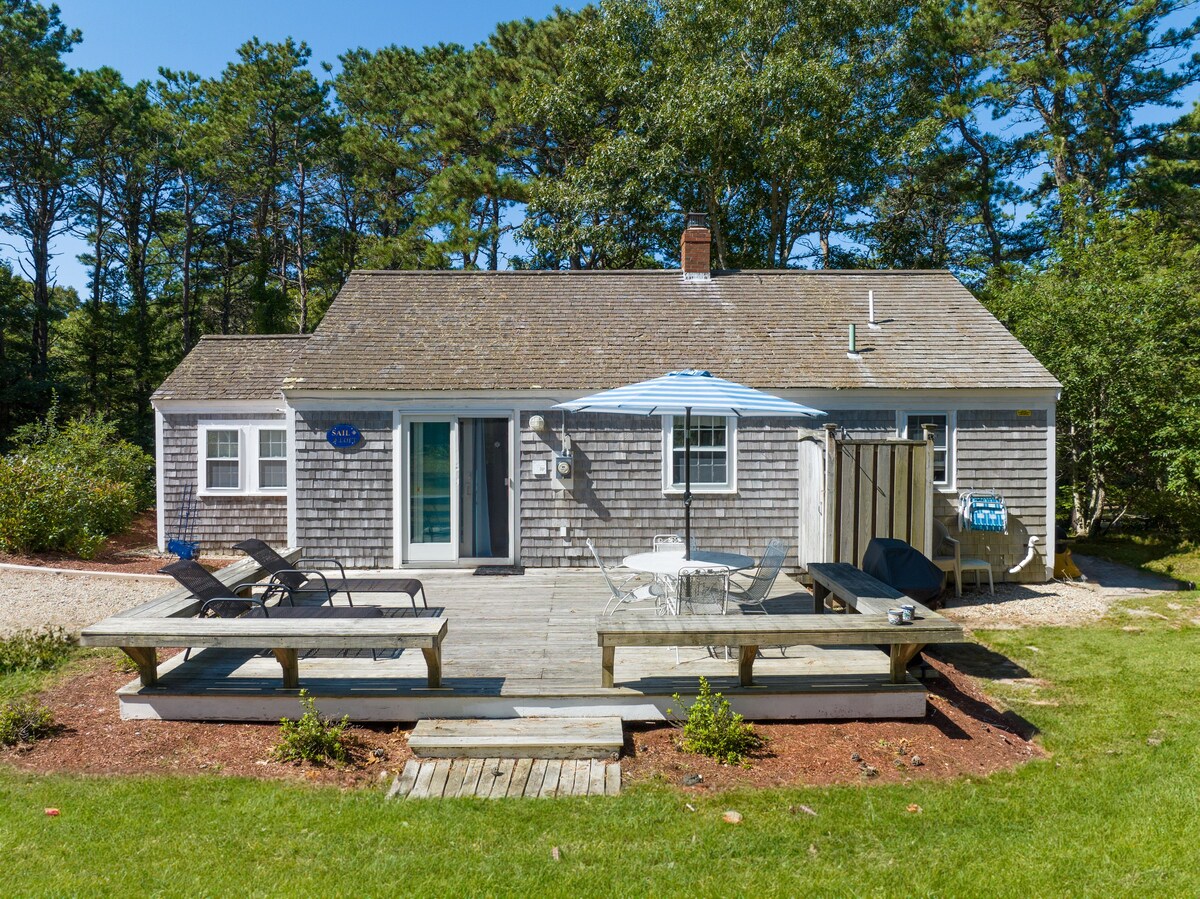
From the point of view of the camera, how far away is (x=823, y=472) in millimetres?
8742

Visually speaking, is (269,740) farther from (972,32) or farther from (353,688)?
→ (972,32)

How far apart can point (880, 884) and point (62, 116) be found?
30.9 m

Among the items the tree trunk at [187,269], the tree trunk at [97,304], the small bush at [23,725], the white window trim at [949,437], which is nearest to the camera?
the small bush at [23,725]

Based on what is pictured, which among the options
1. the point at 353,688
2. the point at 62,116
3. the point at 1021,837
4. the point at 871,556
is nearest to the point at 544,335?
the point at 871,556

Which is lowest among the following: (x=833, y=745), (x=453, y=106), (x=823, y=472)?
(x=833, y=745)

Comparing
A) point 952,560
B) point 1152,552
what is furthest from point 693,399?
point 1152,552

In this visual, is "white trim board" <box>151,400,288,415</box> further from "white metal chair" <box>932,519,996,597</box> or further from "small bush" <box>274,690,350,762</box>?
"white metal chair" <box>932,519,996,597</box>

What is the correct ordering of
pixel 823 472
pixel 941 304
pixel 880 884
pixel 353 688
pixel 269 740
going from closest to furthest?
pixel 880 884 < pixel 269 740 < pixel 353 688 < pixel 823 472 < pixel 941 304

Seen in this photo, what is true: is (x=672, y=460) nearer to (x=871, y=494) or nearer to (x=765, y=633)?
(x=871, y=494)

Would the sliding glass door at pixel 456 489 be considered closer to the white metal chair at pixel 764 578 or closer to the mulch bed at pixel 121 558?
the mulch bed at pixel 121 558

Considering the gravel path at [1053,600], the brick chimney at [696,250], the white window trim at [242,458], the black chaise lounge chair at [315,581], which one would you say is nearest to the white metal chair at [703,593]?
the black chaise lounge chair at [315,581]

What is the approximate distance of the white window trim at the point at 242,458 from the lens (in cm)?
1238

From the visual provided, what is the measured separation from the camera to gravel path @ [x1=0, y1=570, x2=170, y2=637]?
7.92 meters

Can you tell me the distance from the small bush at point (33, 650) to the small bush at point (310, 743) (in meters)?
3.40
